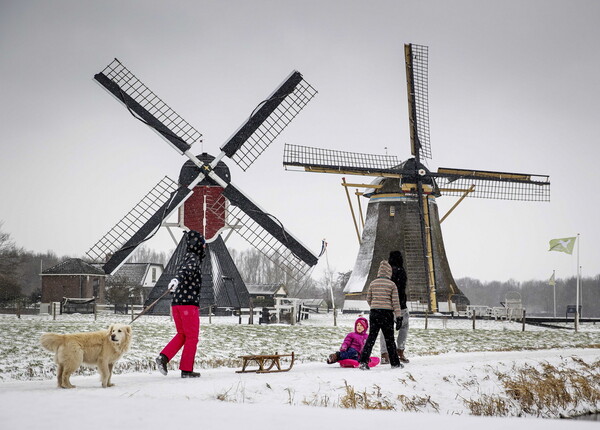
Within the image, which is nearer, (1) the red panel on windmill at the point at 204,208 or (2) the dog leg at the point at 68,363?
(2) the dog leg at the point at 68,363

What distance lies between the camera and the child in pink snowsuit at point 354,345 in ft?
34.4

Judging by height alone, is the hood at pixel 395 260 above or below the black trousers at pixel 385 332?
above

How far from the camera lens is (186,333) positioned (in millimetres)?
8594

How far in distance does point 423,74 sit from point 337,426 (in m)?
27.5

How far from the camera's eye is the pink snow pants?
8.60 metres

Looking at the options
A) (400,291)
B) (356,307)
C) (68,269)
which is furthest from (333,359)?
(68,269)

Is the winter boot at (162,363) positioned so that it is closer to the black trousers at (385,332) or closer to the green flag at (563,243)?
the black trousers at (385,332)

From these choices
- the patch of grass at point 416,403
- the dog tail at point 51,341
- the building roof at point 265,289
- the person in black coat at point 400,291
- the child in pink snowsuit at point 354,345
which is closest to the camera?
the dog tail at point 51,341

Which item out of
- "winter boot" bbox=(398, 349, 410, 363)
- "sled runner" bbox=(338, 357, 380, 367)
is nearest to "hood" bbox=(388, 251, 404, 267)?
"winter boot" bbox=(398, 349, 410, 363)

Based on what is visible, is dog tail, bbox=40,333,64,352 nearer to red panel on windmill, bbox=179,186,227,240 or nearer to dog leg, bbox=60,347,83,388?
dog leg, bbox=60,347,83,388

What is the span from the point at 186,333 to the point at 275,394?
1.68 meters

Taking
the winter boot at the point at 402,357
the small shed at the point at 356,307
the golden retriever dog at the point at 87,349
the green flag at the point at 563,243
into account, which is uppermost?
the green flag at the point at 563,243

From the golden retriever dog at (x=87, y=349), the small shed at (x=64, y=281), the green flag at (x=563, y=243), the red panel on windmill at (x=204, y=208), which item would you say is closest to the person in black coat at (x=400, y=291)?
the golden retriever dog at (x=87, y=349)

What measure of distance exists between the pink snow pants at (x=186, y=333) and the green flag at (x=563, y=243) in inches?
920
